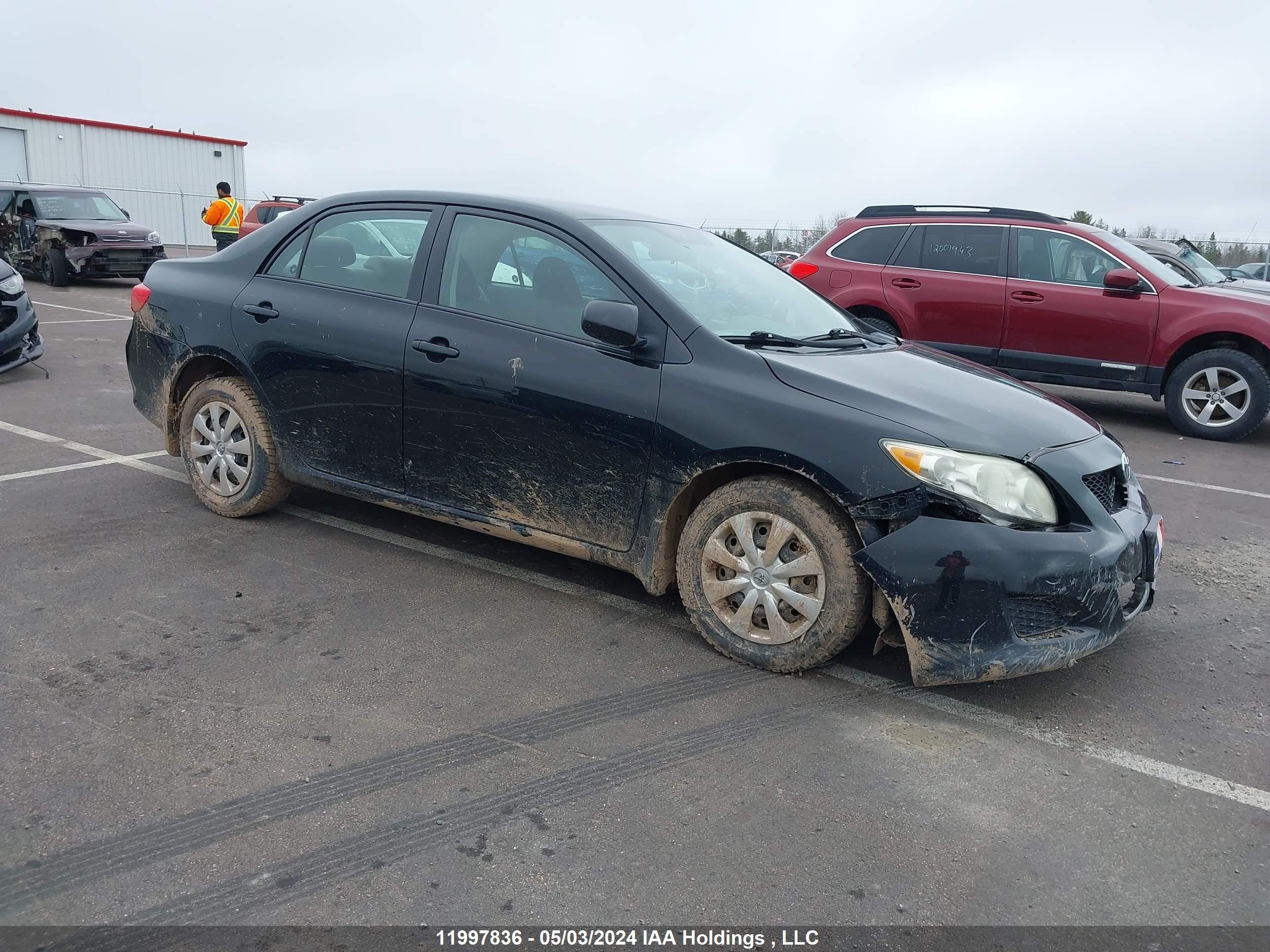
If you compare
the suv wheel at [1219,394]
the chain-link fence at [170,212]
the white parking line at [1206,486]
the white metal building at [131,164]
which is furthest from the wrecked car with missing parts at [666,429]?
the chain-link fence at [170,212]

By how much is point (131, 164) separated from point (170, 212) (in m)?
3.44

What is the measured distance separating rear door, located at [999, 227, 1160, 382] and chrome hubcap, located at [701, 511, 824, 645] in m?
6.38

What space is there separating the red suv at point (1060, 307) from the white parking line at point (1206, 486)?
2041 millimetres

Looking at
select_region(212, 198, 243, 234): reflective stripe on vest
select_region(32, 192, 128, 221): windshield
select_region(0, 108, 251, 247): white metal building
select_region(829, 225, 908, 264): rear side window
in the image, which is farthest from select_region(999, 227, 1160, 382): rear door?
select_region(0, 108, 251, 247): white metal building

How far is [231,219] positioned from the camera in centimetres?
1557

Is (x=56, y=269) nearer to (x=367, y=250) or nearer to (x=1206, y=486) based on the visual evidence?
(x=367, y=250)

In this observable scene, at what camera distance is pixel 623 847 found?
8.89 feet

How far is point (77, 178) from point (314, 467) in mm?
33347

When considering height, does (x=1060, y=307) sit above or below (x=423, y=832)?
above

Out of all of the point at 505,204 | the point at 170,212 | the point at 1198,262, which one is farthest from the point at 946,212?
the point at 170,212

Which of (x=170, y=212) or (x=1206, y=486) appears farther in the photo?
(x=170, y=212)

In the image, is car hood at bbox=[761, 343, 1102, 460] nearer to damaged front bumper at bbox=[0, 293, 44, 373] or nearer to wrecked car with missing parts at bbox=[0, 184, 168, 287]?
damaged front bumper at bbox=[0, 293, 44, 373]

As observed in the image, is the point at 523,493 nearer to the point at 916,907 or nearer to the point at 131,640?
the point at 131,640

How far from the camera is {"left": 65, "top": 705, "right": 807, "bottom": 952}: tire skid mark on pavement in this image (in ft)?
7.95
